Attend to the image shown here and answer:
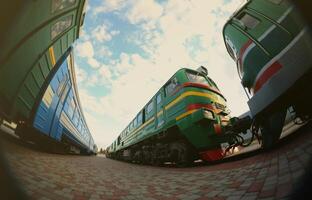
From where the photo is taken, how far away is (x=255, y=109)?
1.61 meters

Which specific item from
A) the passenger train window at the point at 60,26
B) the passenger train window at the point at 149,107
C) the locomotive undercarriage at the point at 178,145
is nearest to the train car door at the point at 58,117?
the passenger train window at the point at 60,26

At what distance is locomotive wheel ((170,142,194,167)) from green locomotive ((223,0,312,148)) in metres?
2.54

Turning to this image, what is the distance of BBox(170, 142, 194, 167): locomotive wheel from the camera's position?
4230 millimetres

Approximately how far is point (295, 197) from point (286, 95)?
0.79m

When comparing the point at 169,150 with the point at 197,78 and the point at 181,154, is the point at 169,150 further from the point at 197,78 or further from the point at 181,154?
the point at 197,78

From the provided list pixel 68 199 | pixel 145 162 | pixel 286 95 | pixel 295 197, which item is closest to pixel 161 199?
pixel 68 199

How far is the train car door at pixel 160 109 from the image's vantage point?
18.0 ft

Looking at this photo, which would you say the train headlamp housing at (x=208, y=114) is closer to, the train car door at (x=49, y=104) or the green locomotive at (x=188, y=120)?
the green locomotive at (x=188, y=120)

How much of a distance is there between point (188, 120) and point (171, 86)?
162 cm

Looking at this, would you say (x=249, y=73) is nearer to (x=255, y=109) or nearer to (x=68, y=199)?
(x=255, y=109)

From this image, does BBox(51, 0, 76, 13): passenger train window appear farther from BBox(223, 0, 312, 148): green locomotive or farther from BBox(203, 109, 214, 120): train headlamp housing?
BBox(203, 109, 214, 120): train headlamp housing

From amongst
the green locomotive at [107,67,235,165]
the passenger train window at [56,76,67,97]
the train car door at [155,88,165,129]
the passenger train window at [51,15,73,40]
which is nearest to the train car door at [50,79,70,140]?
the passenger train window at [56,76,67,97]

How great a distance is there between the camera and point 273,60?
58.9 inches

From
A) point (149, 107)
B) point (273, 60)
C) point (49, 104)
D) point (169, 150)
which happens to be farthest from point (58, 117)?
point (149, 107)
